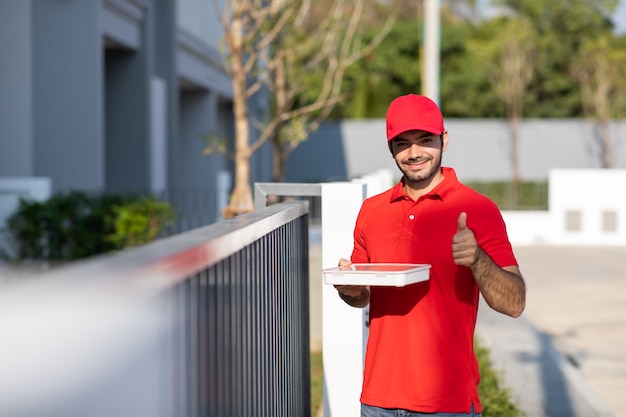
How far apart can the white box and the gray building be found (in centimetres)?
1011

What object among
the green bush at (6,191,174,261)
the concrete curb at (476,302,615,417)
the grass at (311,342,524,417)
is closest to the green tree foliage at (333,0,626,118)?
the green bush at (6,191,174,261)

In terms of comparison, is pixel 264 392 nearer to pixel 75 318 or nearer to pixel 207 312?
pixel 207 312

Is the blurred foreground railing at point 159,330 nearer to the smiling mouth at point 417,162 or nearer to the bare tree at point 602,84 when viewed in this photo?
the smiling mouth at point 417,162

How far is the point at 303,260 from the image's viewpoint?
16.2ft

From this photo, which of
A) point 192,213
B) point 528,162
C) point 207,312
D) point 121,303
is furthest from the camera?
point 528,162

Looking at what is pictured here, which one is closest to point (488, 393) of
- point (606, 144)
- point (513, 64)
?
point (606, 144)

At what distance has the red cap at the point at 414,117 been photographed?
3477 millimetres

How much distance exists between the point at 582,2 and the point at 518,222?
2744 centimetres

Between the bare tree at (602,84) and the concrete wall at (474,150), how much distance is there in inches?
18.0

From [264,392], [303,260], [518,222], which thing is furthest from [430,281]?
[518,222]

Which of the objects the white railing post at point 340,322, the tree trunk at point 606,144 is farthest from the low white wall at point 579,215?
the white railing post at point 340,322

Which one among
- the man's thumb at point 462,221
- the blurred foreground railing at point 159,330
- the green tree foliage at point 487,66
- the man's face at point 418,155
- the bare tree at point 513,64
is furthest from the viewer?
the green tree foliage at point 487,66

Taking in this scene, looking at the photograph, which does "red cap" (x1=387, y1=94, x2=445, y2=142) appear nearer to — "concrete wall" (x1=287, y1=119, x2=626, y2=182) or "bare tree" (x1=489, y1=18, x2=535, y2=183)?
"concrete wall" (x1=287, y1=119, x2=626, y2=182)

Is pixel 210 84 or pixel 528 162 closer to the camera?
pixel 210 84
